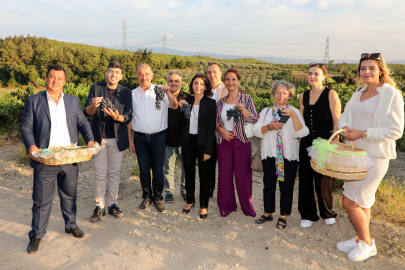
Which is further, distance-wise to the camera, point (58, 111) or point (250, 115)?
point (250, 115)

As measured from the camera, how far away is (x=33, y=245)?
348cm

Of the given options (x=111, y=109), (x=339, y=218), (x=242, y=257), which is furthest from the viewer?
(x=339, y=218)

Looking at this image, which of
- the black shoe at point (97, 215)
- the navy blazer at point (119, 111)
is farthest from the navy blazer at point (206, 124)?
the black shoe at point (97, 215)

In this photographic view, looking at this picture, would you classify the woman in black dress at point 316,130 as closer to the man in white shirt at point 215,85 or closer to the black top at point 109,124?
the man in white shirt at point 215,85

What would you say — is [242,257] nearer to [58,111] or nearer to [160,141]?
[160,141]

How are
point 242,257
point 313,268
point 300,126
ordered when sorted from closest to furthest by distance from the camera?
point 313,268 < point 242,257 < point 300,126

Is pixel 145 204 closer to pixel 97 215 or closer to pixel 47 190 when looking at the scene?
pixel 97 215

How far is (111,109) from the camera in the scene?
3.91 meters

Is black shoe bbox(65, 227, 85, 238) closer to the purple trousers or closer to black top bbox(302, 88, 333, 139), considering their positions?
the purple trousers

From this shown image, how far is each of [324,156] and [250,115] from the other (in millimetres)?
1303

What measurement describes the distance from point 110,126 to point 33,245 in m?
1.90

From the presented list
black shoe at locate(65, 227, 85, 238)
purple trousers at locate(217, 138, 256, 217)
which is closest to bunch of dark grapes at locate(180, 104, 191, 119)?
purple trousers at locate(217, 138, 256, 217)

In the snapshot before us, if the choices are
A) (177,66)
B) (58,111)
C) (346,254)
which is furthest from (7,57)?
(346,254)

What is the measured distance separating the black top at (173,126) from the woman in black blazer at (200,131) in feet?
0.34
